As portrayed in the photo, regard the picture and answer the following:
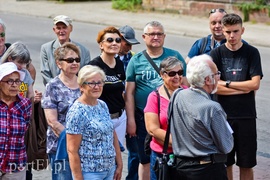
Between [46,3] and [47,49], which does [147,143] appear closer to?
[47,49]

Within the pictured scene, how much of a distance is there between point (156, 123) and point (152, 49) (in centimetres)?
158

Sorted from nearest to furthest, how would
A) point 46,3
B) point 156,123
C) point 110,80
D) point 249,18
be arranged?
point 156,123
point 110,80
point 249,18
point 46,3

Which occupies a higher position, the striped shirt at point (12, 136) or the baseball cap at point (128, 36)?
the baseball cap at point (128, 36)

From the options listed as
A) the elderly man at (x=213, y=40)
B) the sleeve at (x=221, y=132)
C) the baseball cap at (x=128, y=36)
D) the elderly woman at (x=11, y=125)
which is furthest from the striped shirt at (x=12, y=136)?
the elderly man at (x=213, y=40)

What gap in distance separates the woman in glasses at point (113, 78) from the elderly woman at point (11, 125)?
1143 millimetres

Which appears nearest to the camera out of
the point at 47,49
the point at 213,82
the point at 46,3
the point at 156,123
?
the point at 213,82

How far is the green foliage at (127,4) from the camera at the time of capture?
27.5m

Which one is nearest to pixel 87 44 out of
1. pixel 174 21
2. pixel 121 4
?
pixel 174 21

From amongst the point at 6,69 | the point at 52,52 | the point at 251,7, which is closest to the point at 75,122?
the point at 6,69

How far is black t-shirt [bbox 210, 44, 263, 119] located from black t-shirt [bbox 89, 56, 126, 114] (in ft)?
3.57

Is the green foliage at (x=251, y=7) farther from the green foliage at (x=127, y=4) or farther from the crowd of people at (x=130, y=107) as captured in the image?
the crowd of people at (x=130, y=107)

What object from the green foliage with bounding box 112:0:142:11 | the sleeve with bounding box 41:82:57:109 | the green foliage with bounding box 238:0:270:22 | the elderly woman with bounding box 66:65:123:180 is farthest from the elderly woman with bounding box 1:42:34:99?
the green foliage with bounding box 112:0:142:11

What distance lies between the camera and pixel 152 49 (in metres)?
8.52

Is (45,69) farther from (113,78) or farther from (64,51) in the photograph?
(64,51)
